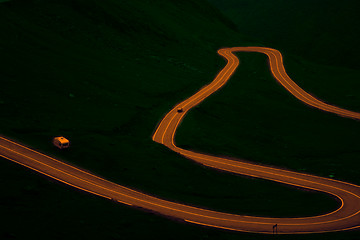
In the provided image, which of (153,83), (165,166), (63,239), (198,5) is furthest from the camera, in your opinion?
(198,5)

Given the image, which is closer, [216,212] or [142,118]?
[216,212]

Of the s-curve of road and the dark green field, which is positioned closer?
the dark green field

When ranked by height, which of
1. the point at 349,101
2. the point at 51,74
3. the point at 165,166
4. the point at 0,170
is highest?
the point at 349,101

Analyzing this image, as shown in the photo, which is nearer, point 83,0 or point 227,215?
point 227,215

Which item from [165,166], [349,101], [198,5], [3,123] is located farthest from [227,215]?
[198,5]

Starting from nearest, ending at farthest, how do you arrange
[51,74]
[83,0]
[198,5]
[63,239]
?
[63,239], [51,74], [83,0], [198,5]

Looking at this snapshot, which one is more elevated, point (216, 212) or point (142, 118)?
point (142, 118)

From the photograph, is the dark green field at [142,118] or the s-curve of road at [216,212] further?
the s-curve of road at [216,212]

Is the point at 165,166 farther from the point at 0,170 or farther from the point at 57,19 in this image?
the point at 57,19
